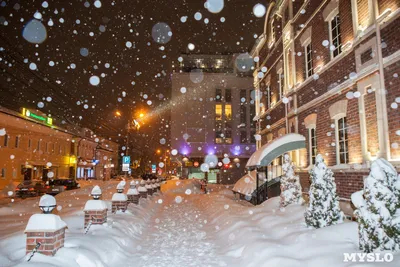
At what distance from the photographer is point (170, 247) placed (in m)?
8.30

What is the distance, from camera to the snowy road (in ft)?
23.1

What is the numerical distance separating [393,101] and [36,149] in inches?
1480

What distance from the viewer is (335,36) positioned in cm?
1157

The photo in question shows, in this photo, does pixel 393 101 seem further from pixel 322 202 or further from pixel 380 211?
pixel 380 211

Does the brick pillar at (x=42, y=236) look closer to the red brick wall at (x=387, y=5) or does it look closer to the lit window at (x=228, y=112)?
the red brick wall at (x=387, y=5)

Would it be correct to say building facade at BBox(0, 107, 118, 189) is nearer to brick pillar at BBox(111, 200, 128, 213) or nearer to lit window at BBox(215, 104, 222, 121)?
brick pillar at BBox(111, 200, 128, 213)

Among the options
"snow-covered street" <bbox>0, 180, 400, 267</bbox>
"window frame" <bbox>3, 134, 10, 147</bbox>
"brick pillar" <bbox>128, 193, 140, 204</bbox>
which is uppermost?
"window frame" <bbox>3, 134, 10, 147</bbox>

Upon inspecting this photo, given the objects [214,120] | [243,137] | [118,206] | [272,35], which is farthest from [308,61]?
[243,137]

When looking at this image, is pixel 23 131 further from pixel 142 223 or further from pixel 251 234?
pixel 251 234

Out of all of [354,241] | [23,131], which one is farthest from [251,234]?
[23,131]

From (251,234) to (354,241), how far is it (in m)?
2.71

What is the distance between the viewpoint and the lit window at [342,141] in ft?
34.8

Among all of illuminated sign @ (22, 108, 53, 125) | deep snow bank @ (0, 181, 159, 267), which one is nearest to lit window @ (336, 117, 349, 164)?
deep snow bank @ (0, 181, 159, 267)

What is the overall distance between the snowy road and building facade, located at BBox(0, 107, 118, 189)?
22.4 m
